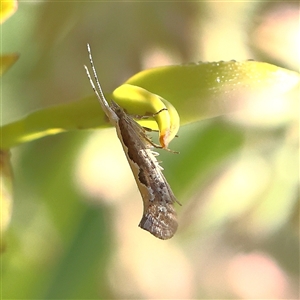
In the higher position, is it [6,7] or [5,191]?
[6,7]

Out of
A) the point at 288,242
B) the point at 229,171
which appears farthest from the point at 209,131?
the point at 288,242

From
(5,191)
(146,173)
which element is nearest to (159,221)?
(146,173)

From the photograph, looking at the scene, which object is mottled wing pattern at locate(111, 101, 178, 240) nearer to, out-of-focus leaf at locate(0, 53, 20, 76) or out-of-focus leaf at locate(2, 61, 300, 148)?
out-of-focus leaf at locate(2, 61, 300, 148)

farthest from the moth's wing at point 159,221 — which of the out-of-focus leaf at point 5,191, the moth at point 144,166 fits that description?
the out-of-focus leaf at point 5,191

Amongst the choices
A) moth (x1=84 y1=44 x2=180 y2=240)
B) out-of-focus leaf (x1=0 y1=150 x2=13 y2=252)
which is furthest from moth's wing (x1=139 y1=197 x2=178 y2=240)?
out-of-focus leaf (x1=0 y1=150 x2=13 y2=252)

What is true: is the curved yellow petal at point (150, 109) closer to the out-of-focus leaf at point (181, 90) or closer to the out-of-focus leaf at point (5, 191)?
the out-of-focus leaf at point (181, 90)

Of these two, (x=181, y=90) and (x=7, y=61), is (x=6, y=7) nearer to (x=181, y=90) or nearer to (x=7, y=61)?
(x=7, y=61)

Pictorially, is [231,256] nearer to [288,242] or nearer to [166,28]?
[288,242]
